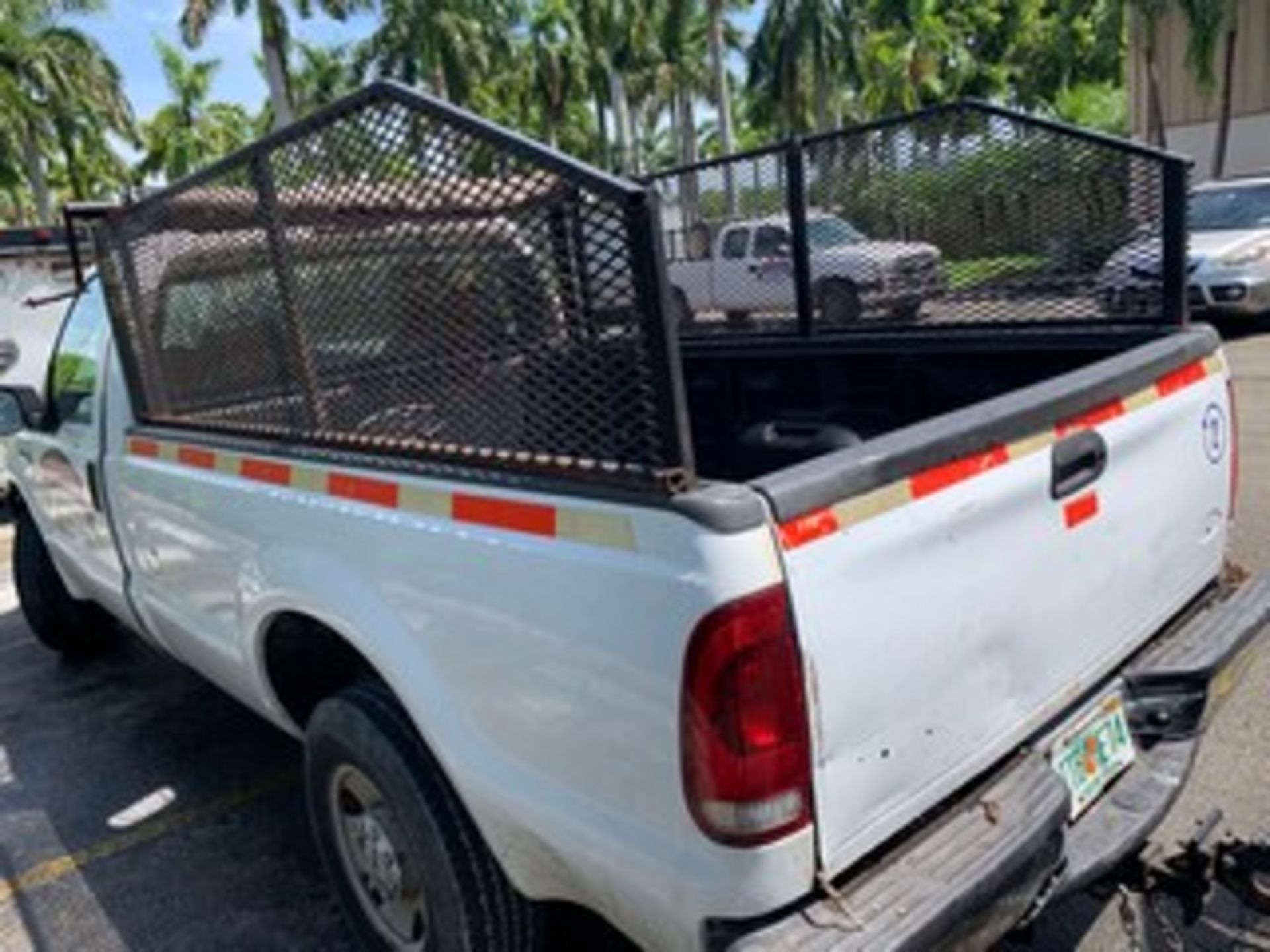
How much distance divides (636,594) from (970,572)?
25.2 inches

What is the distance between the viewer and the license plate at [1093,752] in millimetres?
2215

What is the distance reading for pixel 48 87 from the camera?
2806 cm

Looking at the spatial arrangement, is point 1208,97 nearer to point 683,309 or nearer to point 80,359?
point 683,309

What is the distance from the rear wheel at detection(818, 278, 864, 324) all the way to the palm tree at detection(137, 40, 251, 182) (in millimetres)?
43025

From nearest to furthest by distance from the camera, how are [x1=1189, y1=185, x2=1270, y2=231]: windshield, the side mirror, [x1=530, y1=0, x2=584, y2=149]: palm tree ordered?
1. the side mirror
2. [x1=1189, y1=185, x2=1270, y2=231]: windshield
3. [x1=530, y1=0, x2=584, y2=149]: palm tree

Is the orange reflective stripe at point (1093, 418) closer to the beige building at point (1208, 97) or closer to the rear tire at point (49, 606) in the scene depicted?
the rear tire at point (49, 606)

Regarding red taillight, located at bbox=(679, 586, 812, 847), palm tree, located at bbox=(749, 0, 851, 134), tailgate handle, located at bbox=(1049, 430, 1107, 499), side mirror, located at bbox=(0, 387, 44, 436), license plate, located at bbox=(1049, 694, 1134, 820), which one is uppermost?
palm tree, located at bbox=(749, 0, 851, 134)

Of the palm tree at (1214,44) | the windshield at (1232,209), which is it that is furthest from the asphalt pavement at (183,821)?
the palm tree at (1214,44)

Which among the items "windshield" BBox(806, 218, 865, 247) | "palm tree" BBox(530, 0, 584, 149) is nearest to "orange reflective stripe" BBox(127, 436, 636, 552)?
"windshield" BBox(806, 218, 865, 247)

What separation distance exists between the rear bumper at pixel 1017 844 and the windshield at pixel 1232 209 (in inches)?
433

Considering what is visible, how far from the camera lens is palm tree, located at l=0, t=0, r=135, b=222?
26.6m

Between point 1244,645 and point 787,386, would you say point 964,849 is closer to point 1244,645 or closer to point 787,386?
point 1244,645

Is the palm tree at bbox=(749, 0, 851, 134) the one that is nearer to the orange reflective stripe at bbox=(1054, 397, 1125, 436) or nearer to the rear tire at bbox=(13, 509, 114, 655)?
the rear tire at bbox=(13, 509, 114, 655)

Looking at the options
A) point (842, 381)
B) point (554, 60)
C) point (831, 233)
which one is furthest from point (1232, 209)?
point (554, 60)
